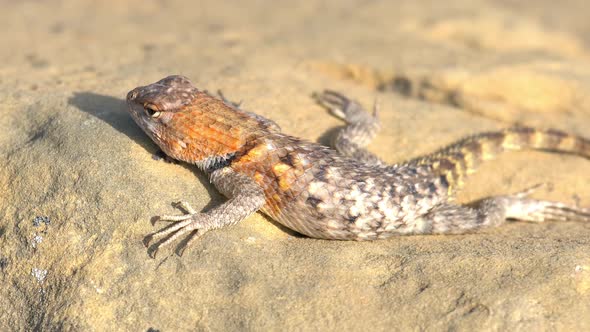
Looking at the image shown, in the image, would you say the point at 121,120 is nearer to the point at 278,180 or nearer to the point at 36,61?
the point at 278,180

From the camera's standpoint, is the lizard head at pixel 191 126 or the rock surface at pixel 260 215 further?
the lizard head at pixel 191 126

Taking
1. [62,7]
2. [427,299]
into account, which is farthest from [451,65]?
[62,7]

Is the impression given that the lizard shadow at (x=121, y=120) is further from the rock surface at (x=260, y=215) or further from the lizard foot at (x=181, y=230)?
the lizard foot at (x=181, y=230)

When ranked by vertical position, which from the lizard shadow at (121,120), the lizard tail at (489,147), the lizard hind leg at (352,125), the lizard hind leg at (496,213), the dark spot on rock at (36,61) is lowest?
the lizard hind leg at (496,213)

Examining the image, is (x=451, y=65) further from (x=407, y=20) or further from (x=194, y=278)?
(x=194, y=278)

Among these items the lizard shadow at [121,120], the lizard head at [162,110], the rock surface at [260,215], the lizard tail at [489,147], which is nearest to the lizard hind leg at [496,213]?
the rock surface at [260,215]

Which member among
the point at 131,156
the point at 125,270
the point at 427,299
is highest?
the point at 131,156
